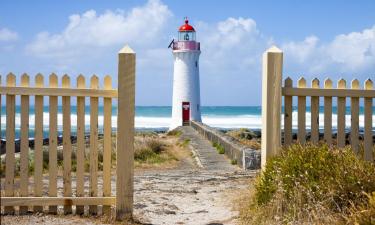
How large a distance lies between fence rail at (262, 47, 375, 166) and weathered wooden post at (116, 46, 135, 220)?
5.49ft

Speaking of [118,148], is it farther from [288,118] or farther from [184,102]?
[184,102]

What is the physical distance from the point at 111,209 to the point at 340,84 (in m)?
3.20

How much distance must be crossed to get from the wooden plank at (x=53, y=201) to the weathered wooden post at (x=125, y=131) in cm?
17

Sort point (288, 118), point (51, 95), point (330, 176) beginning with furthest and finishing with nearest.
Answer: point (288, 118) → point (51, 95) → point (330, 176)

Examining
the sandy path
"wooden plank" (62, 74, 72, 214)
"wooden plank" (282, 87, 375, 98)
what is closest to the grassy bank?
the sandy path

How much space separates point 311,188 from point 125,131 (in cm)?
209

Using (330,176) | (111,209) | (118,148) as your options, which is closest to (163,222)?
(111,209)

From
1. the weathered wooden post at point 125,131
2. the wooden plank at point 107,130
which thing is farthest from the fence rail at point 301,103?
the wooden plank at point 107,130

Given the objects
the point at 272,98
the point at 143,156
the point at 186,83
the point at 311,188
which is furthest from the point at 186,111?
the point at 311,188

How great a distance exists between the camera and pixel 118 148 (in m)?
6.21

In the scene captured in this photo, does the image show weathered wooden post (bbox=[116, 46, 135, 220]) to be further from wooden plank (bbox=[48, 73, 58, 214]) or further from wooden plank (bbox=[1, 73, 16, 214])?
wooden plank (bbox=[1, 73, 16, 214])

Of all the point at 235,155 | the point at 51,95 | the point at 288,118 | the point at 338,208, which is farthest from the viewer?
the point at 235,155

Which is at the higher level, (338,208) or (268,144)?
(268,144)

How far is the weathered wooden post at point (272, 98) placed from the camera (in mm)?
6719
